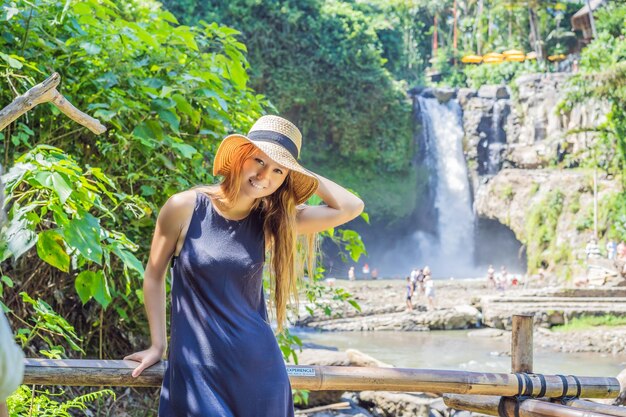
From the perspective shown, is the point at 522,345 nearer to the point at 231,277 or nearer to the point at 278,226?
the point at 278,226

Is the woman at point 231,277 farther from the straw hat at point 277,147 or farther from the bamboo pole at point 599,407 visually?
the bamboo pole at point 599,407

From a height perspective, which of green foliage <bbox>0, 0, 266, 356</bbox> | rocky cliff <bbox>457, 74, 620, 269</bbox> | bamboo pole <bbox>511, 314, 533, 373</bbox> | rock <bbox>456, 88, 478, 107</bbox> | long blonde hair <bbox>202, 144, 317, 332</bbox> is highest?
rock <bbox>456, 88, 478, 107</bbox>

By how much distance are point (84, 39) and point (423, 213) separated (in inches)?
1038

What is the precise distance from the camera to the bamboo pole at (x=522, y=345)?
271cm

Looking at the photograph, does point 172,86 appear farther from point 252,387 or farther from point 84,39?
point 252,387

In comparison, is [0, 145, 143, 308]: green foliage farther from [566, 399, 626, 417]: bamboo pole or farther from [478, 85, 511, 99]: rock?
[478, 85, 511, 99]: rock

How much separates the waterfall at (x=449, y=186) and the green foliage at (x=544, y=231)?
509 centimetres

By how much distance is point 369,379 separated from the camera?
2.37 meters

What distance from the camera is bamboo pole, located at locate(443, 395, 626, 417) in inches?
91.0

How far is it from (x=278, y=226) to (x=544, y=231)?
69.0 ft

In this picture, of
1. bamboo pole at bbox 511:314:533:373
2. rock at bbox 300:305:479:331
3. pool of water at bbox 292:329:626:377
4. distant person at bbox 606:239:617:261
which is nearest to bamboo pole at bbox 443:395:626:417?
bamboo pole at bbox 511:314:533:373

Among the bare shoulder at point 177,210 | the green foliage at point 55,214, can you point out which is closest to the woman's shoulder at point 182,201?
the bare shoulder at point 177,210

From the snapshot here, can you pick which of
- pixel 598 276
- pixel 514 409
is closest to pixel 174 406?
pixel 514 409

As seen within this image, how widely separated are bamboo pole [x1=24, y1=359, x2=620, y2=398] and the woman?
8 centimetres
